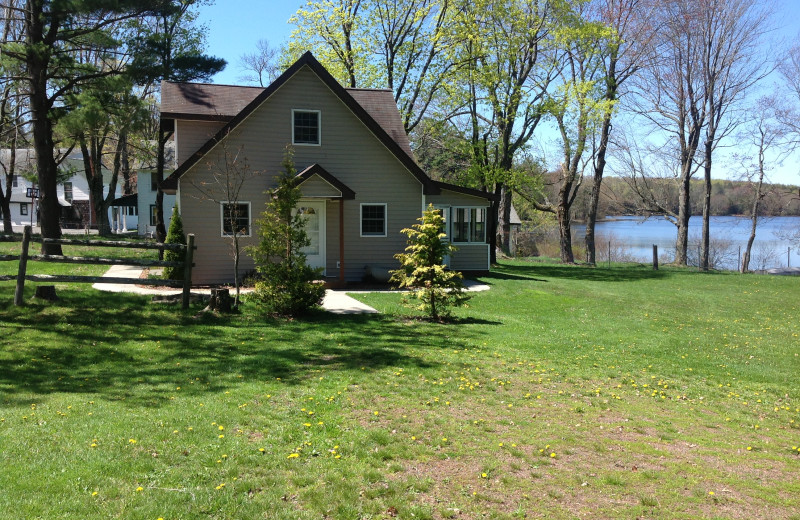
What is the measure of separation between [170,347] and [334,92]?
458 inches

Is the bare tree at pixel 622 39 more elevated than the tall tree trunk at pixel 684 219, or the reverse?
the bare tree at pixel 622 39

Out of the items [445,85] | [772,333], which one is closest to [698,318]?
[772,333]

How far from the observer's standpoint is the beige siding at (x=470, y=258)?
21812mm

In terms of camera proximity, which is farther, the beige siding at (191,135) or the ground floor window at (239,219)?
the beige siding at (191,135)

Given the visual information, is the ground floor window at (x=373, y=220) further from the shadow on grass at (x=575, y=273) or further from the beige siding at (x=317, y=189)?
the shadow on grass at (x=575, y=273)

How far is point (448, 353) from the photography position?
31.2 feet

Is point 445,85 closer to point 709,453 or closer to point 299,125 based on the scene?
point 299,125

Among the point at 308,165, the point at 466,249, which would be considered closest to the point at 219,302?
the point at 308,165

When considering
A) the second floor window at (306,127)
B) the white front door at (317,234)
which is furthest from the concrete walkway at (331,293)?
the second floor window at (306,127)

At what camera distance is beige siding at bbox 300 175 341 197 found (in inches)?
688

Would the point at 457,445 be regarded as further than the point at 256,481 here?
Yes

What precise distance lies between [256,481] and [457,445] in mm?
1866

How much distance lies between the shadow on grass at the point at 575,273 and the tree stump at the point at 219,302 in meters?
10.4

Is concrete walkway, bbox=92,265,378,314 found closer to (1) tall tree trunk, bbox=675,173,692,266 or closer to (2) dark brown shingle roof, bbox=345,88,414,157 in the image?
(2) dark brown shingle roof, bbox=345,88,414,157
